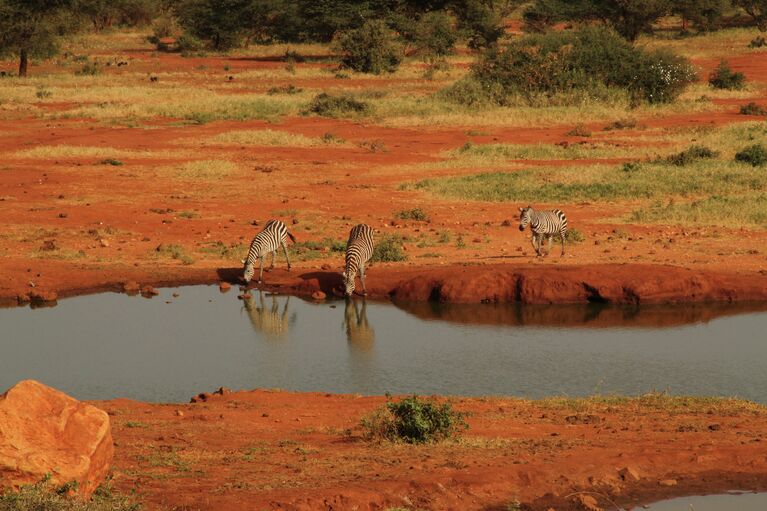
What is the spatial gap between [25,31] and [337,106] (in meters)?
19.5

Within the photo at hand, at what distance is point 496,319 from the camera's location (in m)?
19.2

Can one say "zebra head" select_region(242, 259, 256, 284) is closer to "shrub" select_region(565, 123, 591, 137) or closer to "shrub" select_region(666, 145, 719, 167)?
"shrub" select_region(666, 145, 719, 167)

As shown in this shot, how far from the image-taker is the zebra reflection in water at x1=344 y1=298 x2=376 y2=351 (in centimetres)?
1808

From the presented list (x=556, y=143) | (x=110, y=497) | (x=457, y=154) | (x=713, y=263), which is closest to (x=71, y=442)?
(x=110, y=497)

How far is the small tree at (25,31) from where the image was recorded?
55406 millimetres

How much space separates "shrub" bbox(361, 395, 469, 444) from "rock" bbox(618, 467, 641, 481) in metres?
1.72

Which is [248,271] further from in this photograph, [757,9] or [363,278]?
[757,9]

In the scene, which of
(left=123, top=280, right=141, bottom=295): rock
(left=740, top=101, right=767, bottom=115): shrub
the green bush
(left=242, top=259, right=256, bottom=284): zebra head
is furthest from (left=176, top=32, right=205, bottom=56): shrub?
(left=242, top=259, right=256, bottom=284): zebra head

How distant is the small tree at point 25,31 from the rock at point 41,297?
38.0 m

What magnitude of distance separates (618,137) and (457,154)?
5.78 meters

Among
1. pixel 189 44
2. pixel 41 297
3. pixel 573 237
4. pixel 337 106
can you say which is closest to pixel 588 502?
pixel 41 297

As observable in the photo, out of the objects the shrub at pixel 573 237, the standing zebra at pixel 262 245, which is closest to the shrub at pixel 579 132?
the shrub at pixel 573 237

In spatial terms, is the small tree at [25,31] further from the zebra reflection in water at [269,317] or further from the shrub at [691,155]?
the zebra reflection in water at [269,317]

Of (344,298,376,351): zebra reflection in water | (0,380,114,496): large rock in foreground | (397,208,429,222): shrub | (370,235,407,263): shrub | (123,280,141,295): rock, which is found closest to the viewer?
(0,380,114,496): large rock in foreground
